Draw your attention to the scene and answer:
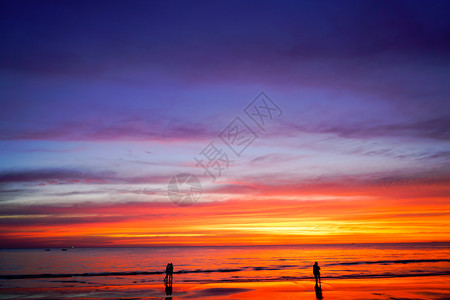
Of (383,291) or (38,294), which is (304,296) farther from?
(38,294)

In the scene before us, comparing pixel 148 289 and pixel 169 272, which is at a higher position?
pixel 169 272

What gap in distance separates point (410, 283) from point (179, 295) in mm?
22420

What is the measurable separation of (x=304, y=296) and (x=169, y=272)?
10.7m

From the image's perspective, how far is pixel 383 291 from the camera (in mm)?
25781

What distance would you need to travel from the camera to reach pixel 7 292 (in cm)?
2902

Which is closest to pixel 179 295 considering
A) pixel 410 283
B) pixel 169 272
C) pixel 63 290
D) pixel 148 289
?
pixel 169 272

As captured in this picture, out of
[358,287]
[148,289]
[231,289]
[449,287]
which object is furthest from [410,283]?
[148,289]

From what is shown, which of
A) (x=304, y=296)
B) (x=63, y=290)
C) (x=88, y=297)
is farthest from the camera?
(x=63, y=290)

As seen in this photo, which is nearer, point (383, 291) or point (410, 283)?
point (383, 291)

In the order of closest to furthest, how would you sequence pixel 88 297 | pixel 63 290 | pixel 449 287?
pixel 88 297, pixel 449 287, pixel 63 290

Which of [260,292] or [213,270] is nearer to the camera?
[260,292]

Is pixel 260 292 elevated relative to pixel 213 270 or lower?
elevated

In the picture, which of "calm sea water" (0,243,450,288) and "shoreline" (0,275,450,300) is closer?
"shoreline" (0,275,450,300)

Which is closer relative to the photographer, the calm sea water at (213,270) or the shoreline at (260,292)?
the shoreline at (260,292)
